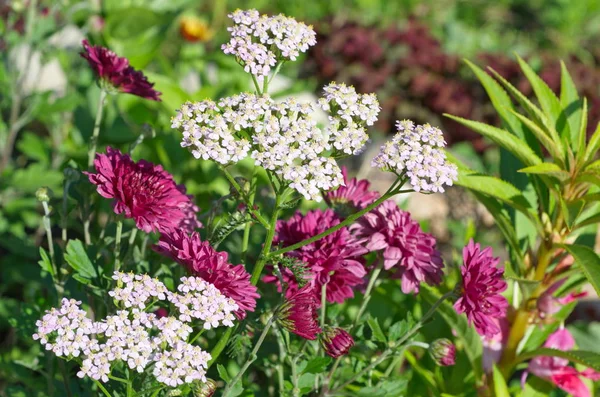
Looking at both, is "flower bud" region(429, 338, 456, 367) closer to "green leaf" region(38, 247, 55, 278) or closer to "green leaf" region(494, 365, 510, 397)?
"green leaf" region(494, 365, 510, 397)

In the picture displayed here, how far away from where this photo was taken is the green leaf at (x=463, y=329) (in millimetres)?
1255

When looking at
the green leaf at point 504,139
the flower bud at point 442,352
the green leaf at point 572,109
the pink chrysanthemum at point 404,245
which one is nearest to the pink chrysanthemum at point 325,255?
the pink chrysanthemum at point 404,245

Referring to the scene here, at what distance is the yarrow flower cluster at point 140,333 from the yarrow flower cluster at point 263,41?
1.06ft

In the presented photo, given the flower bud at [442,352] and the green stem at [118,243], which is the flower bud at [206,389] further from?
→ the flower bud at [442,352]

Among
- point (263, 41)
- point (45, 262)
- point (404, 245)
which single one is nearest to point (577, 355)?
point (404, 245)

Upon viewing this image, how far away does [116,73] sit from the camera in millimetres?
1215

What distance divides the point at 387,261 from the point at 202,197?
2.95 feet

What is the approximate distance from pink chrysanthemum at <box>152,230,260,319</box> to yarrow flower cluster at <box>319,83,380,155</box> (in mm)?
205

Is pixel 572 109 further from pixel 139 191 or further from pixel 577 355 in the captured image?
pixel 139 191

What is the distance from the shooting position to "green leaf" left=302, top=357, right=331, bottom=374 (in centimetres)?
104

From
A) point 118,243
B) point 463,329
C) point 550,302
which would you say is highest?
point 550,302

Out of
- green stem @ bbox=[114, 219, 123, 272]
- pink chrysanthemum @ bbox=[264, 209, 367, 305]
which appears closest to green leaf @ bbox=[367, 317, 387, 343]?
pink chrysanthemum @ bbox=[264, 209, 367, 305]

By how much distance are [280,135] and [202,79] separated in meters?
1.66

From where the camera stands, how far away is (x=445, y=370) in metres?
1.50
